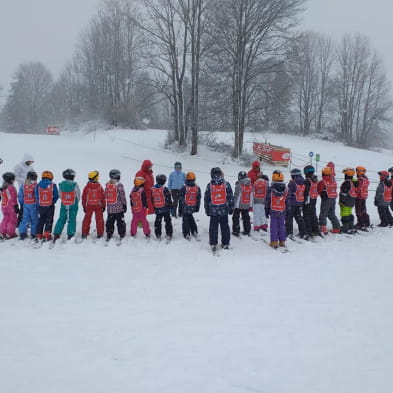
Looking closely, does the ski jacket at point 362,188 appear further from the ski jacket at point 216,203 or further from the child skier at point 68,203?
the child skier at point 68,203

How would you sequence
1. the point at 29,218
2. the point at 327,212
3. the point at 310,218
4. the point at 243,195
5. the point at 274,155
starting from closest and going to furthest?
1. the point at 29,218
2. the point at 243,195
3. the point at 310,218
4. the point at 327,212
5. the point at 274,155

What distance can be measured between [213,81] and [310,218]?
14.2 meters

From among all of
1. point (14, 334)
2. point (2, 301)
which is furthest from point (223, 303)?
point (2, 301)

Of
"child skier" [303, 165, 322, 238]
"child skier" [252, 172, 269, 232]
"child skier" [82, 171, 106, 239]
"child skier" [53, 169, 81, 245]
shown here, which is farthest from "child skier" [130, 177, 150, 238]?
"child skier" [303, 165, 322, 238]

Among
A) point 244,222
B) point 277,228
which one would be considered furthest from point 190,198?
point 277,228

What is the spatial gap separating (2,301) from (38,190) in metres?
3.48

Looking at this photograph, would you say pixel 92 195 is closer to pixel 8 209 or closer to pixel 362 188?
pixel 8 209

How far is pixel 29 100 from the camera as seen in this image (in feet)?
190

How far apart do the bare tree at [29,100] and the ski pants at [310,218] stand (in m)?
56.3

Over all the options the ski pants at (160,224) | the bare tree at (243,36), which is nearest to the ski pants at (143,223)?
the ski pants at (160,224)

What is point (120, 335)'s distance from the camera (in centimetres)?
441

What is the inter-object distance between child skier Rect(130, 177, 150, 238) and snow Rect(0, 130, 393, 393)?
1.13 ft

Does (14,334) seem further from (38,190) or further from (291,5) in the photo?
(291,5)

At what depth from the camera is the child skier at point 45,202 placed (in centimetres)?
802
